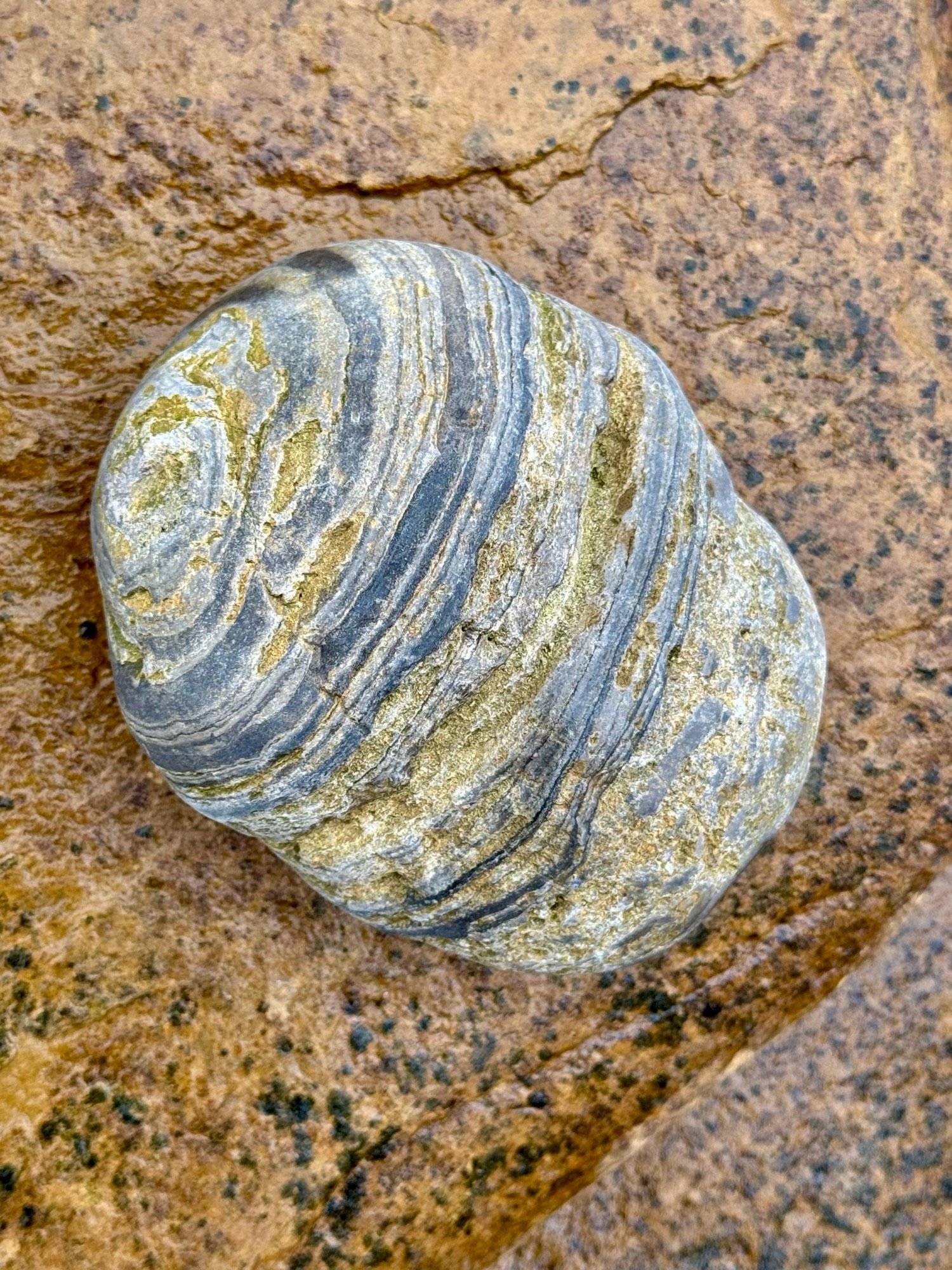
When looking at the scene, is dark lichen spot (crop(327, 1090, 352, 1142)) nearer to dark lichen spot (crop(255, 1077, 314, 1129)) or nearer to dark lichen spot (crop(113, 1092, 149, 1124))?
dark lichen spot (crop(255, 1077, 314, 1129))

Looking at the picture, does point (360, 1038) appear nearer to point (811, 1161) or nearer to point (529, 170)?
point (811, 1161)

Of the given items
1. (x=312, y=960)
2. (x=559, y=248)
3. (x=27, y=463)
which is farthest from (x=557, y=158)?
(x=312, y=960)

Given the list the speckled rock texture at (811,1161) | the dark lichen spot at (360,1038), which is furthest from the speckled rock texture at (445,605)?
the speckled rock texture at (811,1161)

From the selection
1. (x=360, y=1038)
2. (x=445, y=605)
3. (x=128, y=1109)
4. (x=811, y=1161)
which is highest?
(x=445, y=605)

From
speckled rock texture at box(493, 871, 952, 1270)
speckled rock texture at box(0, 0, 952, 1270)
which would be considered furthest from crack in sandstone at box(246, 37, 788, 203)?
speckled rock texture at box(493, 871, 952, 1270)

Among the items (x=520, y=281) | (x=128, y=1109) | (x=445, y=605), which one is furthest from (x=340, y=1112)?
(x=520, y=281)
